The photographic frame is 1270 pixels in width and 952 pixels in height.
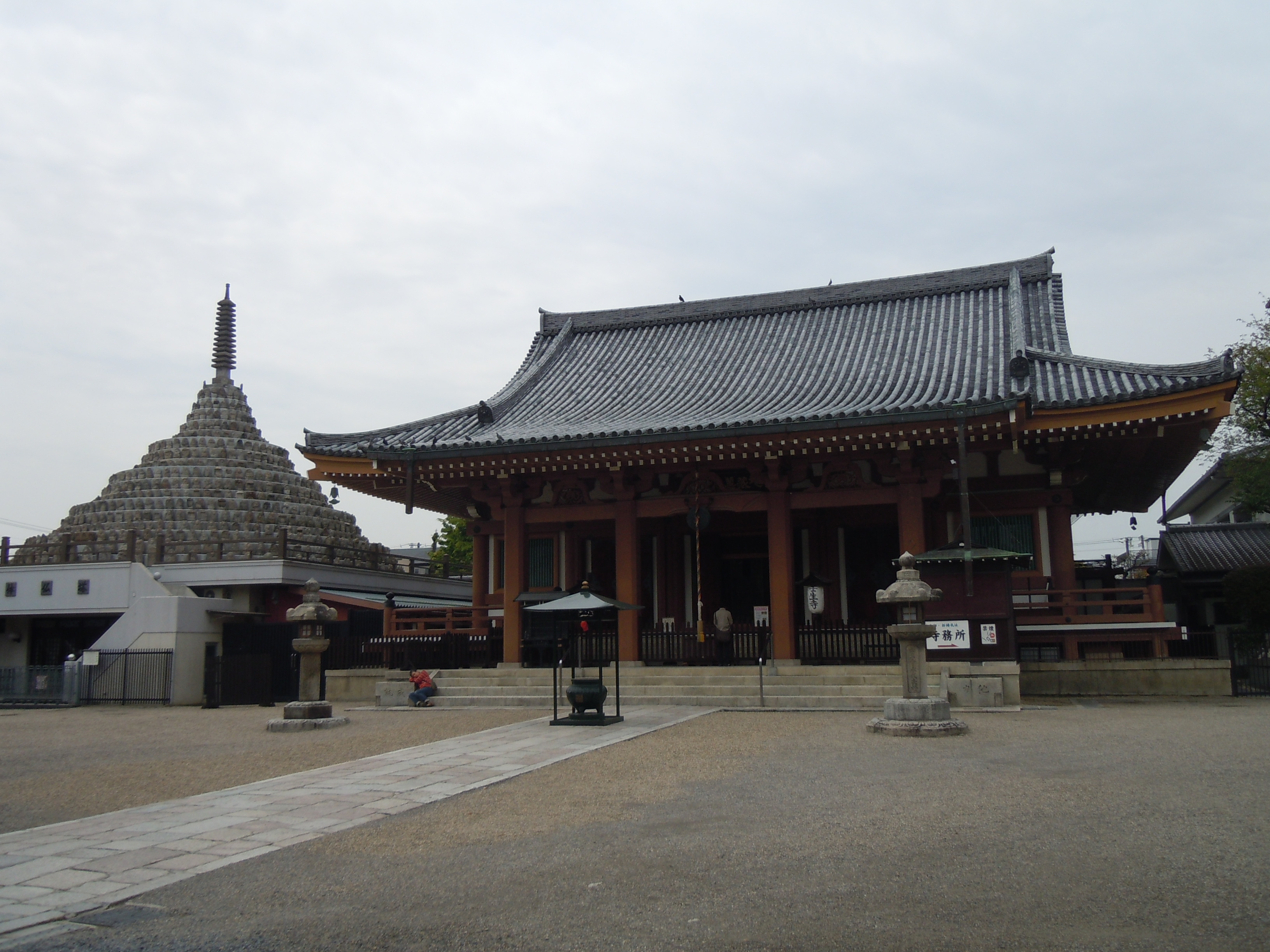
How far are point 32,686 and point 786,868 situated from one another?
77.4ft

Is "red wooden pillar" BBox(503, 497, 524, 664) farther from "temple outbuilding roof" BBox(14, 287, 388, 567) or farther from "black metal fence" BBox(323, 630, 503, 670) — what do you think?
"temple outbuilding roof" BBox(14, 287, 388, 567)

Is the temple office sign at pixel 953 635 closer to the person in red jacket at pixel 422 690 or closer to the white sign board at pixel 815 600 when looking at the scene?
the white sign board at pixel 815 600

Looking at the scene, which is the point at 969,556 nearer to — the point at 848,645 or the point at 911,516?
the point at 911,516

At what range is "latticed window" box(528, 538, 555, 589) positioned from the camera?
23188 millimetres

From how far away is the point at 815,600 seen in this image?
65.2ft

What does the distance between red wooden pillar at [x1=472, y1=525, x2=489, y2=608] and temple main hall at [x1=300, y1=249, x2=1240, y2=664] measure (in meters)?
0.07

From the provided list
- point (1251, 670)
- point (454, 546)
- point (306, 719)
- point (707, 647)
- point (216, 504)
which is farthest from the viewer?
point (454, 546)

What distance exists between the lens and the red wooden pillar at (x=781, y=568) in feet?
61.3

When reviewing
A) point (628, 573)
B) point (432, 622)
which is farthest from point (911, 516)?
point (432, 622)

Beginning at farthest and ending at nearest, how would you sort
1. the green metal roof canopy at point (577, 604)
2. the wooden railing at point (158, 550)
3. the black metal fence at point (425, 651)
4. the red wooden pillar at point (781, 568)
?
the wooden railing at point (158, 550) → the black metal fence at point (425, 651) → the red wooden pillar at point (781, 568) → the green metal roof canopy at point (577, 604)

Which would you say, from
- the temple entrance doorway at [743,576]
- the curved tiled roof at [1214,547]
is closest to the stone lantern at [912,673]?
the temple entrance doorway at [743,576]

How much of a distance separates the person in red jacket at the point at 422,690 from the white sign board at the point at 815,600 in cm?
758

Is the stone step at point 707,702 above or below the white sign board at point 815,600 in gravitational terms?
below

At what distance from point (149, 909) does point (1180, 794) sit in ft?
24.5
